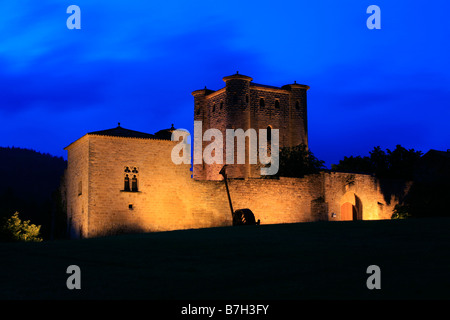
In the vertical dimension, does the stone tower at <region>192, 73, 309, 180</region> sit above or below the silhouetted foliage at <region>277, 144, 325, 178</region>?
above

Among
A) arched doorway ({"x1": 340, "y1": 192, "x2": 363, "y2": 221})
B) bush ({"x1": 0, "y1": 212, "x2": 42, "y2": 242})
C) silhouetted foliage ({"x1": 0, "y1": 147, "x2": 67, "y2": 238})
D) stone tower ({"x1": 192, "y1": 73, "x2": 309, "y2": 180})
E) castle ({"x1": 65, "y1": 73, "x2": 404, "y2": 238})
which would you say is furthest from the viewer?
silhouetted foliage ({"x1": 0, "y1": 147, "x2": 67, "y2": 238})

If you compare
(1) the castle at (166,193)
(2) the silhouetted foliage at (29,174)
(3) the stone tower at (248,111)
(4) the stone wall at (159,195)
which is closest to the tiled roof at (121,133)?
(1) the castle at (166,193)

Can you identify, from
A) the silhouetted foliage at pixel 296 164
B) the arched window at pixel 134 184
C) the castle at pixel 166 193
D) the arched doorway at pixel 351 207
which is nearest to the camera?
the castle at pixel 166 193

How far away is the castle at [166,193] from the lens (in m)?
31.5

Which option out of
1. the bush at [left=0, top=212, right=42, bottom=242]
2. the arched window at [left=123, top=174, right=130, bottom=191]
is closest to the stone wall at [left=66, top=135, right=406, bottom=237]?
the arched window at [left=123, top=174, right=130, bottom=191]

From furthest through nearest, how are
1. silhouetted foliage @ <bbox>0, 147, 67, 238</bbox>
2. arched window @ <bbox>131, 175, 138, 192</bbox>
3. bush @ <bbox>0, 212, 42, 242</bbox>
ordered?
silhouetted foliage @ <bbox>0, 147, 67, 238</bbox>, bush @ <bbox>0, 212, 42, 242</bbox>, arched window @ <bbox>131, 175, 138, 192</bbox>

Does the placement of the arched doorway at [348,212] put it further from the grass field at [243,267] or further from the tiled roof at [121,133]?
the grass field at [243,267]

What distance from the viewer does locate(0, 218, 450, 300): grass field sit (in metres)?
10.8

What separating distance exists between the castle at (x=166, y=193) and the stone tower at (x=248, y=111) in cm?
1155

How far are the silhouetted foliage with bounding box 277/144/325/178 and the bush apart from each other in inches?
745

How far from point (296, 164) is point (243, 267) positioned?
31.4 metres

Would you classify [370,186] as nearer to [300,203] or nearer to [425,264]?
[300,203]

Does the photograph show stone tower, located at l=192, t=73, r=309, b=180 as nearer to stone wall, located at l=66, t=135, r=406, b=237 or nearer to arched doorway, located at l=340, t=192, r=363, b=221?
arched doorway, located at l=340, t=192, r=363, b=221

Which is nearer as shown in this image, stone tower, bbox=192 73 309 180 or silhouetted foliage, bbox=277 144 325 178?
silhouetted foliage, bbox=277 144 325 178
